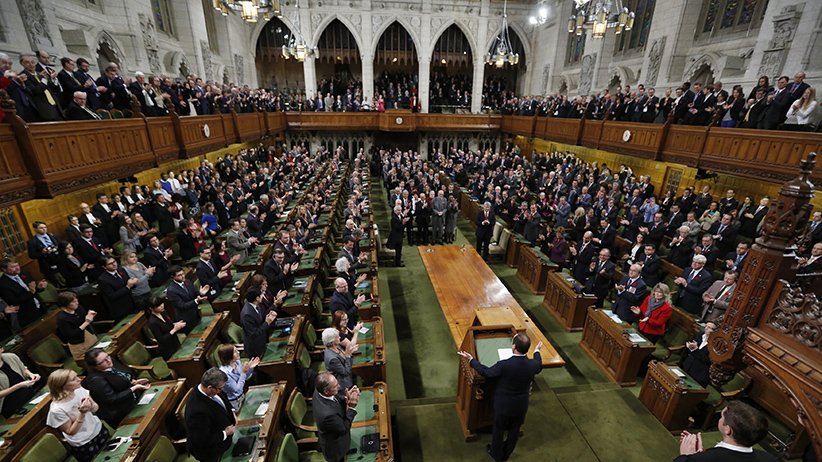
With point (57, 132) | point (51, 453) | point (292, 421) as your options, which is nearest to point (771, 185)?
point (292, 421)

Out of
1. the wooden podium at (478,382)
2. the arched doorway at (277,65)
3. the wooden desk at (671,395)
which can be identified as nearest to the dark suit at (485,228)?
the wooden podium at (478,382)

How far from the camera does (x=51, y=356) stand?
4539mm

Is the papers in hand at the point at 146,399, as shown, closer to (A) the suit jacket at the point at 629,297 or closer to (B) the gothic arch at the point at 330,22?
(A) the suit jacket at the point at 629,297

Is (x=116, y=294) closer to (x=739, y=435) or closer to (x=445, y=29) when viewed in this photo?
(x=739, y=435)

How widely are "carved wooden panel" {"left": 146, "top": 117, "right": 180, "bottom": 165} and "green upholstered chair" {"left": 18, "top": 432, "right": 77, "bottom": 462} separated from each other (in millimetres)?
6324

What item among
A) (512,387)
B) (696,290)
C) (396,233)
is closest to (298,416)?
(512,387)

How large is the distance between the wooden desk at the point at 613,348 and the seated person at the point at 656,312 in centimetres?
21

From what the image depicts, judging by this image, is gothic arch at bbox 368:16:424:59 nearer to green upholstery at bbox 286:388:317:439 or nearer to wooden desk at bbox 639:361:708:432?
wooden desk at bbox 639:361:708:432

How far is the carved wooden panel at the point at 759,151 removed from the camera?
6.62 metres

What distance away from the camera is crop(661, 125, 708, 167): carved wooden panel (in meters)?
8.66

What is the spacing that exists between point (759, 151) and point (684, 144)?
183cm

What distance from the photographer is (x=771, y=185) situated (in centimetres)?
860

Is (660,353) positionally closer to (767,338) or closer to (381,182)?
(767,338)

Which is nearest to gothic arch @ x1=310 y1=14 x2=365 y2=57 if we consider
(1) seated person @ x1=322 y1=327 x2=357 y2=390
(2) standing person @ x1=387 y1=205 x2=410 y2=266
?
(2) standing person @ x1=387 y1=205 x2=410 y2=266
